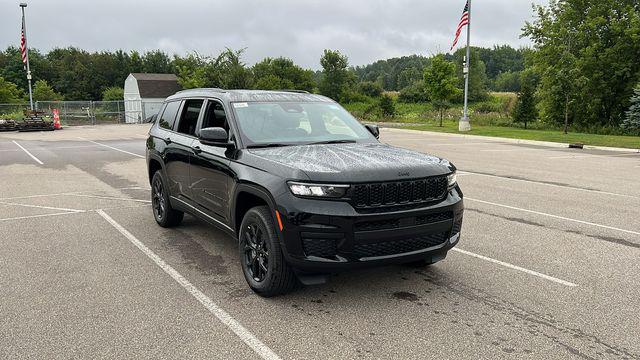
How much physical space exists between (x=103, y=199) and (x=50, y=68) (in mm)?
99857

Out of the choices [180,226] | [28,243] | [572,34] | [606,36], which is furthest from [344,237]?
[606,36]

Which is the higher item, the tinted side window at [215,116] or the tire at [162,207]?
the tinted side window at [215,116]

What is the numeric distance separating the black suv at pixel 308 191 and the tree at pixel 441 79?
1179 inches

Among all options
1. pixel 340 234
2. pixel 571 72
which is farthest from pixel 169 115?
pixel 571 72

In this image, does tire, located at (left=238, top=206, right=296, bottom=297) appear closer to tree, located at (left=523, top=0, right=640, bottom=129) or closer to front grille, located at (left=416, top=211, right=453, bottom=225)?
front grille, located at (left=416, top=211, right=453, bottom=225)

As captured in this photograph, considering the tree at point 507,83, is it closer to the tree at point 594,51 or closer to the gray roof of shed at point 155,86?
the gray roof of shed at point 155,86

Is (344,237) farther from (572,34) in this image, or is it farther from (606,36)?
(606,36)

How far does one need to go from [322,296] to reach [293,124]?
6.13 feet

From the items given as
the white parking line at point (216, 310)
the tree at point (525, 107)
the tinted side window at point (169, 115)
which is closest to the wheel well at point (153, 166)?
the tinted side window at point (169, 115)

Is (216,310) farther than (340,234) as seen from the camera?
Yes

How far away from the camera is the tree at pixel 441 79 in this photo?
3403 centimetres

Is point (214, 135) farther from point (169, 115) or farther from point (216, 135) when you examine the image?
point (169, 115)

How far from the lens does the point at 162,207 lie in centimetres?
696

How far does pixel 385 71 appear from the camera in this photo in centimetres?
16662
